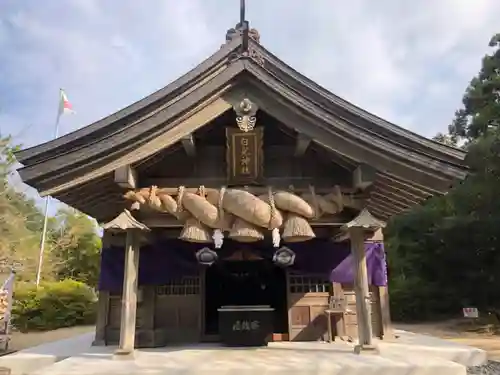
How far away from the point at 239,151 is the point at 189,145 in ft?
2.65

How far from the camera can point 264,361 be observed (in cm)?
582

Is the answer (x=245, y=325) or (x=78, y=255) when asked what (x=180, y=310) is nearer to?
(x=245, y=325)

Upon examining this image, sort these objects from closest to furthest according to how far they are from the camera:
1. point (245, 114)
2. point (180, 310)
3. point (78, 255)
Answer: point (245, 114) < point (180, 310) < point (78, 255)

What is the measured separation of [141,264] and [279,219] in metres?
3.12

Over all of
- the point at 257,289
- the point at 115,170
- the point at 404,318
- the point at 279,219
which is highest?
the point at 115,170

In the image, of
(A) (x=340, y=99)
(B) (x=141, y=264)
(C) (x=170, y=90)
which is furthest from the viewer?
(B) (x=141, y=264)

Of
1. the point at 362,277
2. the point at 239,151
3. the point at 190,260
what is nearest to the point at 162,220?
the point at 190,260

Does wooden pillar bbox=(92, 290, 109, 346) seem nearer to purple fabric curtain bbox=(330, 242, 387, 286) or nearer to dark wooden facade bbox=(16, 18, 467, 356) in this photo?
dark wooden facade bbox=(16, 18, 467, 356)

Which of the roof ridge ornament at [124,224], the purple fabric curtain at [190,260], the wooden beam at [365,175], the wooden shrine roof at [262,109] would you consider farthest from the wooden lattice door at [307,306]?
the roof ridge ornament at [124,224]

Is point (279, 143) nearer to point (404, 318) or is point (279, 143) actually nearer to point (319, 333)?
point (319, 333)

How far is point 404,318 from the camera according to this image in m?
21.0

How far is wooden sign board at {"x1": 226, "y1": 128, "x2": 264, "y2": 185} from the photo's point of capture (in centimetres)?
650

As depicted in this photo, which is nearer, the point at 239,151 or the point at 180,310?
the point at 239,151

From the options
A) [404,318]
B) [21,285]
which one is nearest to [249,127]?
[404,318]
